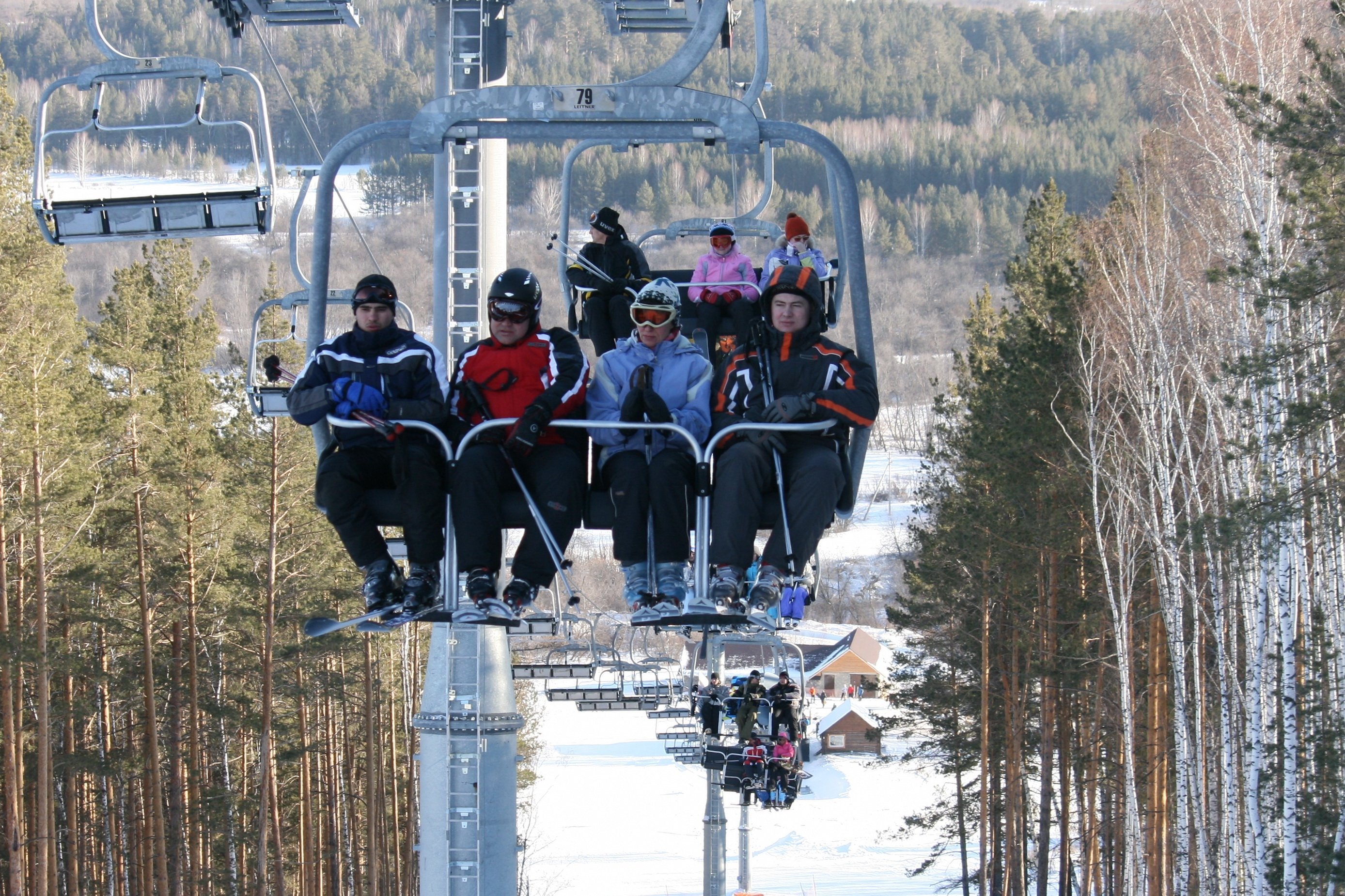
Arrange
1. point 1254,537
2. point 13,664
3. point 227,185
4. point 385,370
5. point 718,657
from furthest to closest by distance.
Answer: point 718,657 < point 13,664 < point 1254,537 < point 227,185 < point 385,370

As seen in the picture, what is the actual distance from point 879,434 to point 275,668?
282 feet

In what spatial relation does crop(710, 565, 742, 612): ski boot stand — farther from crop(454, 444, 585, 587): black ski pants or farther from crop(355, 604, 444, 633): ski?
crop(355, 604, 444, 633): ski

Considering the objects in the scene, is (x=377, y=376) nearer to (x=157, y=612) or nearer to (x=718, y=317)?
(x=718, y=317)

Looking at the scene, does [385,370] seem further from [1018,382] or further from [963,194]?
[963,194]

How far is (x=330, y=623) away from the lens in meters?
5.99

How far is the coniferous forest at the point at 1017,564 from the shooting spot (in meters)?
15.1

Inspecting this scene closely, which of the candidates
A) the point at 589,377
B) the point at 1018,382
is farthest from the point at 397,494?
the point at 1018,382

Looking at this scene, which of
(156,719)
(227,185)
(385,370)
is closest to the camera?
(385,370)

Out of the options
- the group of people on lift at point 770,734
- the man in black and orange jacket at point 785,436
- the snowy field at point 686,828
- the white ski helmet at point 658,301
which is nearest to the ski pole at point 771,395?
the man in black and orange jacket at point 785,436

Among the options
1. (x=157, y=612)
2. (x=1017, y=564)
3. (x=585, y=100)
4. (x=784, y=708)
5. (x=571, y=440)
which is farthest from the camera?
(x=157, y=612)

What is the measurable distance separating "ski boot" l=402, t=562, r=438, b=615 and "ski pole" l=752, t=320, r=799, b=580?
58.9 inches

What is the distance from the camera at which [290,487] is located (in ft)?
75.7

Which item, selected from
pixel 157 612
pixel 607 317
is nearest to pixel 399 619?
pixel 607 317

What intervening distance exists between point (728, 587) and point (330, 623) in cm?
159
